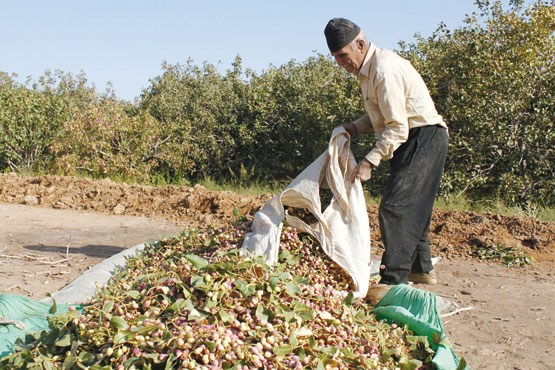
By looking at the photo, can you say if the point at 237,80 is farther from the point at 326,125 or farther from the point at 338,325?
the point at 338,325

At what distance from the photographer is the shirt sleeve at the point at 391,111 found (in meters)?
3.78

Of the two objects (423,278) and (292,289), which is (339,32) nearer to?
(292,289)

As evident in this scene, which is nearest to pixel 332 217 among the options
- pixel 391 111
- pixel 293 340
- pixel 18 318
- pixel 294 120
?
pixel 391 111

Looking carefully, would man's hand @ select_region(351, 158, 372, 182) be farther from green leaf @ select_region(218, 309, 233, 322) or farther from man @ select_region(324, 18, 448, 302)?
green leaf @ select_region(218, 309, 233, 322)

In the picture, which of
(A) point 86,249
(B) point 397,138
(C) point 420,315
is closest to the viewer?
(C) point 420,315

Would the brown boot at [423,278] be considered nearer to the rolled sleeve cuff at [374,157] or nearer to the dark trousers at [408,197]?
the dark trousers at [408,197]

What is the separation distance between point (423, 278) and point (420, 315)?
145cm

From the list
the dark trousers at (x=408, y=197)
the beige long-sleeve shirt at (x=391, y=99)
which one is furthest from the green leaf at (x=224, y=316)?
the dark trousers at (x=408, y=197)

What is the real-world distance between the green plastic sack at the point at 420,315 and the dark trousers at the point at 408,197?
0.50 metres

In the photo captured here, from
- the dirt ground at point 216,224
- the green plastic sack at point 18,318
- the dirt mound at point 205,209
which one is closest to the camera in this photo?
the green plastic sack at point 18,318

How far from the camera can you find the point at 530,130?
812 cm

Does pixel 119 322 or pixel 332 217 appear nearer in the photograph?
pixel 119 322

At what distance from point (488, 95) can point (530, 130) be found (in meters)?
0.73

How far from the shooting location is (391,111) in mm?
3783
